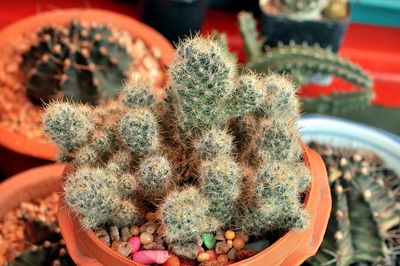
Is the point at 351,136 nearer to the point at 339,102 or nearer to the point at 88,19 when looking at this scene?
the point at 339,102

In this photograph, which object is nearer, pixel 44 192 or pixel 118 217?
pixel 118 217

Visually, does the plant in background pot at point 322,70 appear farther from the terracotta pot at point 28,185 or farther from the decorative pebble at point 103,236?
the decorative pebble at point 103,236

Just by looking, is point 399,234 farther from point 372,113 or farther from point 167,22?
point 167,22

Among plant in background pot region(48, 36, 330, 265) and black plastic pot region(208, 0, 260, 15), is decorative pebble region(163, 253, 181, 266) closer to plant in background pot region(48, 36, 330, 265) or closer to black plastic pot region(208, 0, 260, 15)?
plant in background pot region(48, 36, 330, 265)

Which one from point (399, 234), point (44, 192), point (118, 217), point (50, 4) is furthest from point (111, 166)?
point (50, 4)

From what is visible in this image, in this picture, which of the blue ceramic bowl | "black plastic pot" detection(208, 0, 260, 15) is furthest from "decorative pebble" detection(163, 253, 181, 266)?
"black plastic pot" detection(208, 0, 260, 15)

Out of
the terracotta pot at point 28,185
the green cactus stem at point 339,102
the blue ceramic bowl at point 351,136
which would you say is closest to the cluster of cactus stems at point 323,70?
the green cactus stem at point 339,102

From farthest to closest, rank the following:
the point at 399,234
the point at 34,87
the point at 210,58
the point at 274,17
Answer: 1. the point at 274,17
2. the point at 34,87
3. the point at 399,234
4. the point at 210,58
